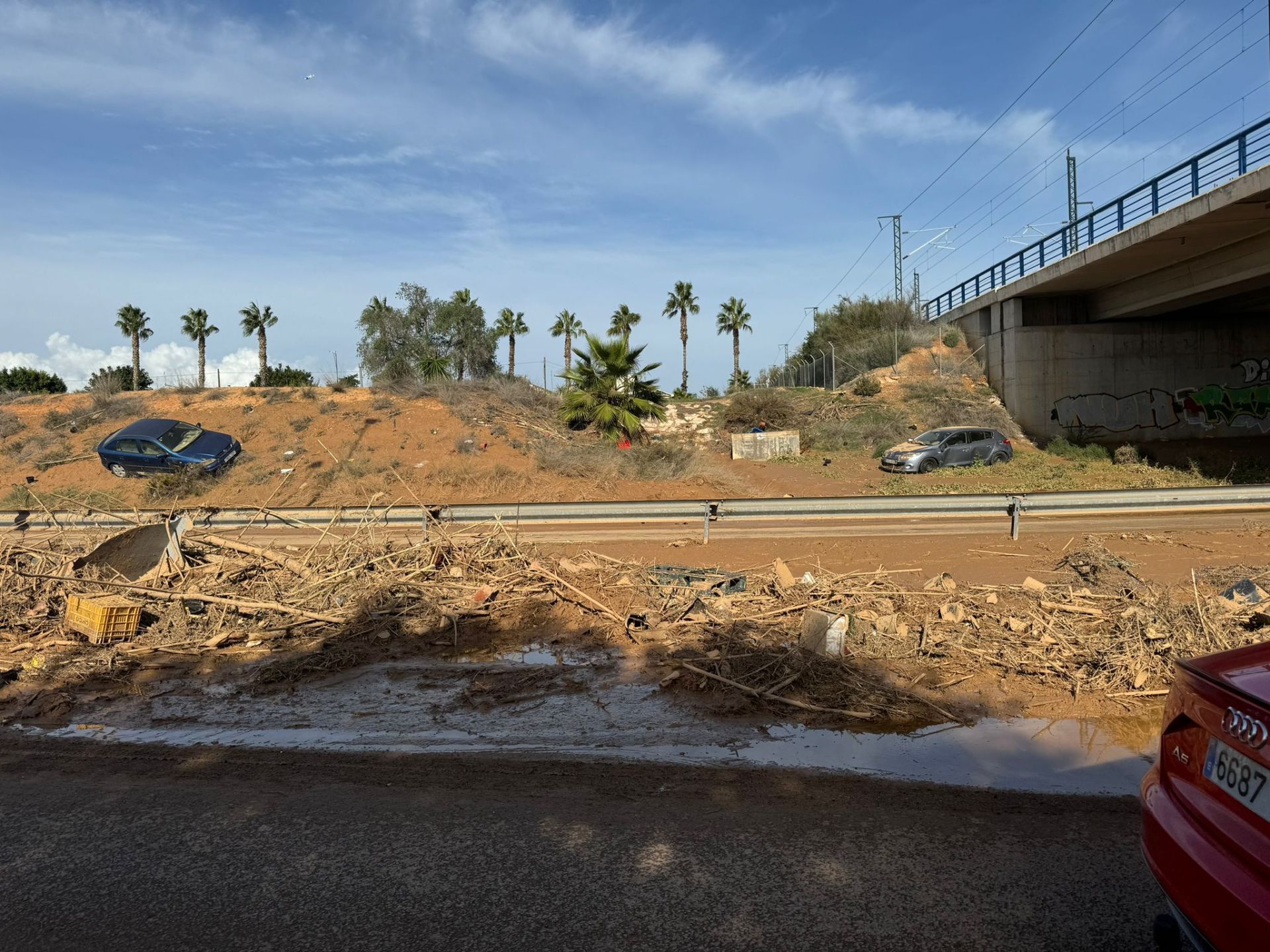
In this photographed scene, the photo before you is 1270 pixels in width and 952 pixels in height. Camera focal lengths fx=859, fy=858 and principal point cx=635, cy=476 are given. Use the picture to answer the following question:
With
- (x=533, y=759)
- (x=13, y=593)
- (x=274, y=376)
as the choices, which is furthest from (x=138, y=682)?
(x=274, y=376)

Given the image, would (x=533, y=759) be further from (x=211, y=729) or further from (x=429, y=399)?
(x=429, y=399)

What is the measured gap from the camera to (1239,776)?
2.75m

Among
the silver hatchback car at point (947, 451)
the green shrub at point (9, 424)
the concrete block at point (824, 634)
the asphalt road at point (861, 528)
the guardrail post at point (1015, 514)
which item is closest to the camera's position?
the concrete block at point (824, 634)

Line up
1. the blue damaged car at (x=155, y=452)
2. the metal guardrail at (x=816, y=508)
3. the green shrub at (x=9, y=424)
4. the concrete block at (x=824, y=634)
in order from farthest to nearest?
the green shrub at (x=9, y=424), the blue damaged car at (x=155, y=452), the metal guardrail at (x=816, y=508), the concrete block at (x=824, y=634)

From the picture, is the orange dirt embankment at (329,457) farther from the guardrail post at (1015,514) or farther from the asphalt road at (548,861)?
the asphalt road at (548,861)

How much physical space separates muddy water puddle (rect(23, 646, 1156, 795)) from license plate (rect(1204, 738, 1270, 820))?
2.30m

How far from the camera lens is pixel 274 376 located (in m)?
57.1

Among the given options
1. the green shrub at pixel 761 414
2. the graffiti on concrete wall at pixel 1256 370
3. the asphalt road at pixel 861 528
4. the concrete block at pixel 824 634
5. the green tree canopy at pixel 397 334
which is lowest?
the concrete block at pixel 824 634

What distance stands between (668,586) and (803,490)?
16.6 meters

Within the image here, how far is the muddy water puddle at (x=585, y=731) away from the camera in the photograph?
545 centimetres

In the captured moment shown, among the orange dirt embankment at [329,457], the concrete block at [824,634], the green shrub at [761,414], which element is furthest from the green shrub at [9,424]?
the concrete block at [824,634]

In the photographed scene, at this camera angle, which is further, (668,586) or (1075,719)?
(668,586)

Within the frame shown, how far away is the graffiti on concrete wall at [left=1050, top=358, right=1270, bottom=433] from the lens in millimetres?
31312

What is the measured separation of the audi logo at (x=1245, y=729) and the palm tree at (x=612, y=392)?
1004 inches
